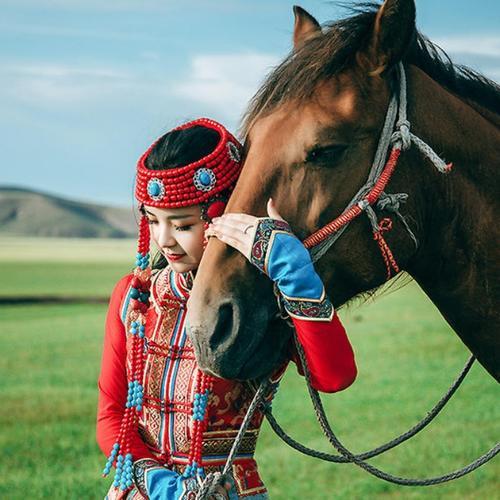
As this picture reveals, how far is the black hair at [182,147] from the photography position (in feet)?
7.92

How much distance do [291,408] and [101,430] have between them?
24.9 ft

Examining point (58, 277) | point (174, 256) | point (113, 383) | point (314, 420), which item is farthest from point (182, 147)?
point (58, 277)

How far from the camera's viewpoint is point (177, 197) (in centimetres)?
236

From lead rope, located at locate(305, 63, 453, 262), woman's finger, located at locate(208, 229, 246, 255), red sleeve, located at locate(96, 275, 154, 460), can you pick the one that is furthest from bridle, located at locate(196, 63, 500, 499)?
red sleeve, located at locate(96, 275, 154, 460)

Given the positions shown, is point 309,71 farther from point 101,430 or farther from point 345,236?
point 101,430

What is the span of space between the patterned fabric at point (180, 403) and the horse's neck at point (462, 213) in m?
0.68

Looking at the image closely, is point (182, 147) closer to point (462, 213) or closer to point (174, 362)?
point (174, 362)

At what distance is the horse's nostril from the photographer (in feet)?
6.81

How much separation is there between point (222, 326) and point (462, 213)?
0.83 m

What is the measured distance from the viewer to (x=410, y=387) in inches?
438

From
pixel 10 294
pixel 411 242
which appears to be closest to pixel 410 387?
pixel 411 242

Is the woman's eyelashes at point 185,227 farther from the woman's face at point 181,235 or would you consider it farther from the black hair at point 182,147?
the black hair at point 182,147

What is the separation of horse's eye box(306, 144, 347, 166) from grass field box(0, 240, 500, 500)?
59 cm

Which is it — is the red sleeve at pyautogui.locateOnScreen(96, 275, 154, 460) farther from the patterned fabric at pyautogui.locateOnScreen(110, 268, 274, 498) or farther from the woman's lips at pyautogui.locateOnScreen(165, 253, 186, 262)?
the woman's lips at pyautogui.locateOnScreen(165, 253, 186, 262)
